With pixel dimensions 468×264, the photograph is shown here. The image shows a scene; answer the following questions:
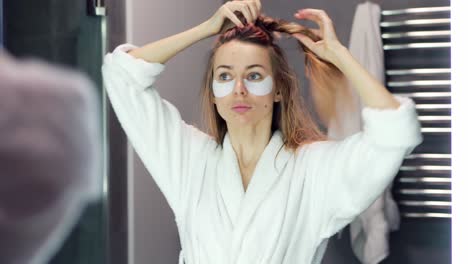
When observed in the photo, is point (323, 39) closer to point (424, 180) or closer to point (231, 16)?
point (231, 16)

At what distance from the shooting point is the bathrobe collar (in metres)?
1.57

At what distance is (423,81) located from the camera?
2100 millimetres

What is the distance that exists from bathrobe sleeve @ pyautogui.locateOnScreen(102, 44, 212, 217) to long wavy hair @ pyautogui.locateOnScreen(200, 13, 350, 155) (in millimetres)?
69

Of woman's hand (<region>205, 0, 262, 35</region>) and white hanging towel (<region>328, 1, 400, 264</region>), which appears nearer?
woman's hand (<region>205, 0, 262, 35</region>)

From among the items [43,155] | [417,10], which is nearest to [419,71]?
[417,10]

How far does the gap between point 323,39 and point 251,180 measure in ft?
0.97

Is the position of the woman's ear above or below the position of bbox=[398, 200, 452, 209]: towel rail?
above

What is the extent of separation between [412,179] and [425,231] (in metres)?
0.14

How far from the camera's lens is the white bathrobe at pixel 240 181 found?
4.95 ft

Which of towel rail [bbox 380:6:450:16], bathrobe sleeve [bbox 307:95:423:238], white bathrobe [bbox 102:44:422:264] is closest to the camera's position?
bathrobe sleeve [bbox 307:95:423:238]

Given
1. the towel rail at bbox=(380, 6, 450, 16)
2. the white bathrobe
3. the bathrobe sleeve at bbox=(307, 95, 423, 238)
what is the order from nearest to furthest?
the bathrobe sleeve at bbox=(307, 95, 423, 238), the white bathrobe, the towel rail at bbox=(380, 6, 450, 16)

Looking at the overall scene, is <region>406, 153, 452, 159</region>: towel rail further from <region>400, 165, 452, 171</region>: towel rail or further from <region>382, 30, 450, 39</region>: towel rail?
<region>382, 30, 450, 39</region>: towel rail

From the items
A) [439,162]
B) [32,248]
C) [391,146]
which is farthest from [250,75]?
[439,162]

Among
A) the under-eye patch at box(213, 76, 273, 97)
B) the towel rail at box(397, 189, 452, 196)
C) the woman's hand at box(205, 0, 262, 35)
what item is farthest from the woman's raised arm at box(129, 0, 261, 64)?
the towel rail at box(397, 189, 452, 196)
